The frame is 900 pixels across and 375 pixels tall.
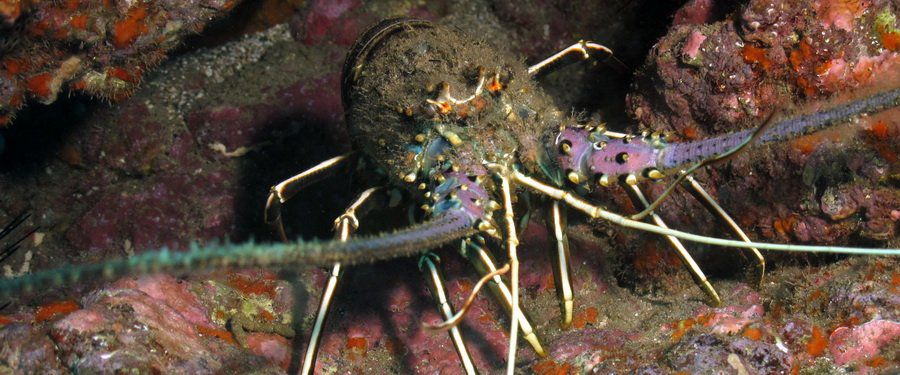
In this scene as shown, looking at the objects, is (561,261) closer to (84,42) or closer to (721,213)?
(721,213)

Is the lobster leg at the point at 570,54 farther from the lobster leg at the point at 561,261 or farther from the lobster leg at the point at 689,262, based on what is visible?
the lobster leg at the point at 561,261

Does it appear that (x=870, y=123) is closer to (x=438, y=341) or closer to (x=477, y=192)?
(x=477, y=192)

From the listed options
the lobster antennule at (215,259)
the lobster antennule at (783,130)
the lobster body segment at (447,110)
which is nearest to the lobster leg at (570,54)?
the lobster body segment at (447,110)

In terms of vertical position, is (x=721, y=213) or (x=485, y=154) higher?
(x=485, y=154)

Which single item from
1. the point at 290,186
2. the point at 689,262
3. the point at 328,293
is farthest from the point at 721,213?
the point at 290,186

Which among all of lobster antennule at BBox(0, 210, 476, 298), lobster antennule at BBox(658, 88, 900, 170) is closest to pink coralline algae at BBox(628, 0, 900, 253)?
lobster antennule at BBox(658, 88, 900, 170)

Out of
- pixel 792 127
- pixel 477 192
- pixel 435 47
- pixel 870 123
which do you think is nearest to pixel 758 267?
pixel 870 123

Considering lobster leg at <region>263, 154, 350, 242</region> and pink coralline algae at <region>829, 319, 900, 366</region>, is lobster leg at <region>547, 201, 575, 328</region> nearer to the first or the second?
pink coralline algae at <region>829, 319, 900, 366</region>
